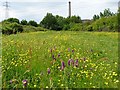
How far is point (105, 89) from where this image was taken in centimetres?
430

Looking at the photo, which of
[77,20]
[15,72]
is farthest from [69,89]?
[77,20]

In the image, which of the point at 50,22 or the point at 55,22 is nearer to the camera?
the point at 50,22

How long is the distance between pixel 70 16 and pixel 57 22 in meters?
6.97

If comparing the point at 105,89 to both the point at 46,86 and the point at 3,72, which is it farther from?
the point at 3,72

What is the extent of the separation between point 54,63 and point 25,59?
765 mm

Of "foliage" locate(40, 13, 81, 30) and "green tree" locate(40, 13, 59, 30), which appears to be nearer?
"foliage" locate(40, 13, 81, 30)

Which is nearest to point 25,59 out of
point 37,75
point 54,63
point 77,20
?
point 54,63

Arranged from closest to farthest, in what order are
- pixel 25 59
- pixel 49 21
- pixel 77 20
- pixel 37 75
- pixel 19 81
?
pixel 19 81, pixel 37 75, pixel 25 59, pixel 49 21, pixel 77 20

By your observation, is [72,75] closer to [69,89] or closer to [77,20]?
[69,89]

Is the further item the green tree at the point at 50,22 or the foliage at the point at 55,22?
the green tree at the point at 50,22

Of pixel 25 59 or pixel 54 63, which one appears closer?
pixel 54 63

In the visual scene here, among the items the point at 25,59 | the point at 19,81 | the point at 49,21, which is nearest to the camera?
the point at 19,81

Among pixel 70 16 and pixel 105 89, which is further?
pixel 70 16

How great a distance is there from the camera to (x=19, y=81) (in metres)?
4.54
